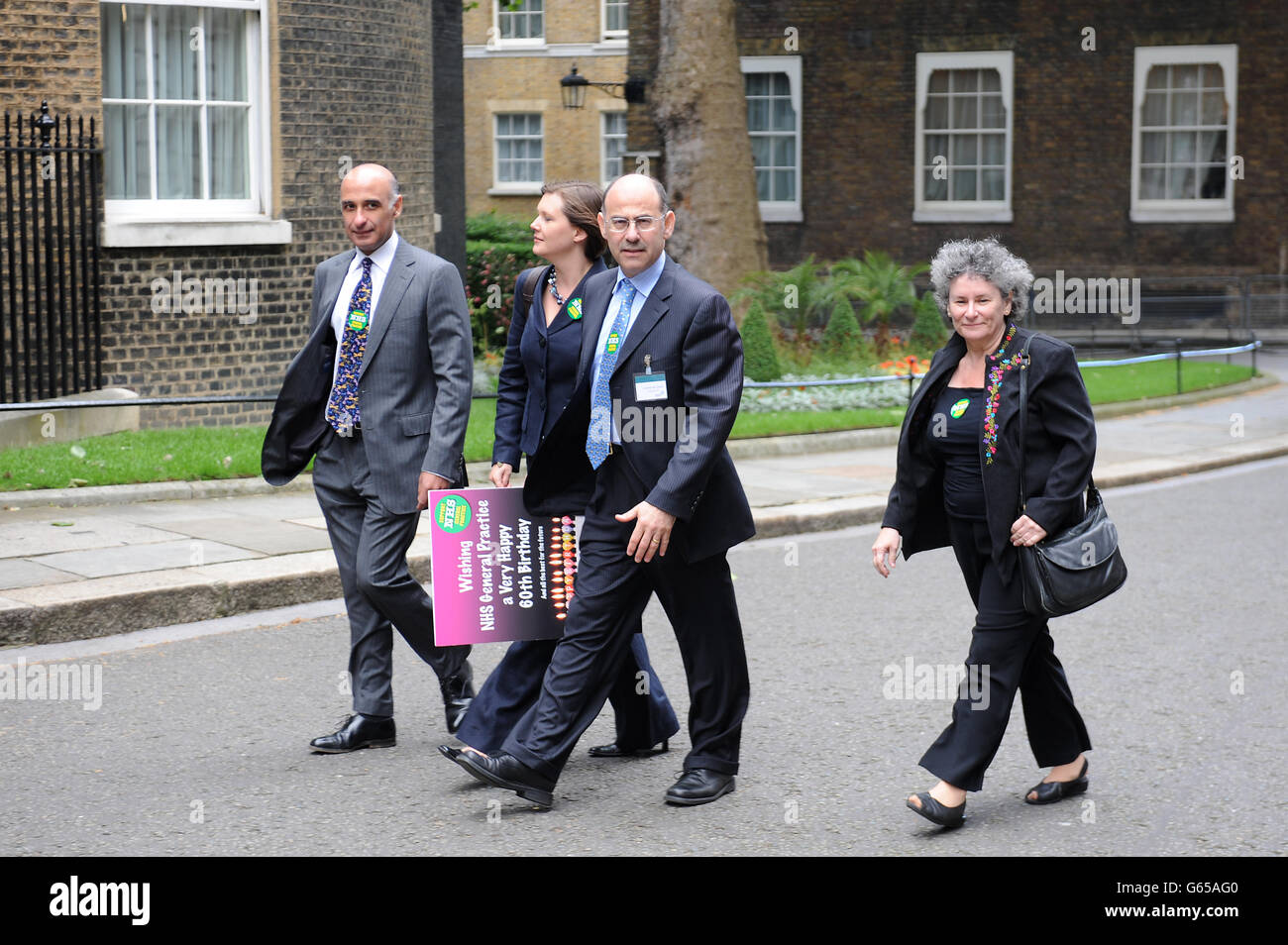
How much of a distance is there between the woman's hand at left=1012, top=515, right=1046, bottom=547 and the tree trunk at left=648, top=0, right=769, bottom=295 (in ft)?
39.1

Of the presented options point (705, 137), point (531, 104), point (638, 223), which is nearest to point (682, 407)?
point (638, 223)

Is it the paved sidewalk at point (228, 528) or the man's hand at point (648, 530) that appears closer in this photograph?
the man's hand at point (648, 530)

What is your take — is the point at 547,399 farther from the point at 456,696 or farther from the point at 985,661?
the point at 985,661

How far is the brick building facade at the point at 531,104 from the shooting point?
117ft

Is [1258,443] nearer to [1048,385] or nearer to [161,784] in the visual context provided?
[1048,385]

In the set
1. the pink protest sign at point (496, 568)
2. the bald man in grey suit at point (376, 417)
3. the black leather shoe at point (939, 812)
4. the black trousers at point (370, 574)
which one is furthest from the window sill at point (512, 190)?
the black leather shoe at point (939, 812)

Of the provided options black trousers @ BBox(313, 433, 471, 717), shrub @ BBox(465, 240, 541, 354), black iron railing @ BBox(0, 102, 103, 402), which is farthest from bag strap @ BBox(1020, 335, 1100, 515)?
shrub @ BBox(465, 240, 541, 354)

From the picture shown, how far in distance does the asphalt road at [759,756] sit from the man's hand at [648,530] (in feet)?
2.80

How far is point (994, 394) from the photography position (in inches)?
194

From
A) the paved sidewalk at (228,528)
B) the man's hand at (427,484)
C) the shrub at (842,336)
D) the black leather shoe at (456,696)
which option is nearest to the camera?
the man's hand at (427,484)

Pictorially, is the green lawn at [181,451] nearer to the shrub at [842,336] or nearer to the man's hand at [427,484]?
the shrub at [842,336]

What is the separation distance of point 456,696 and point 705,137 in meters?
11.4

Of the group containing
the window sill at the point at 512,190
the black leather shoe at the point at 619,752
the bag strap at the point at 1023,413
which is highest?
the window sill at the point at 512,190

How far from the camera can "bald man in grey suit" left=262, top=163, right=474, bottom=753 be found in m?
5.72
